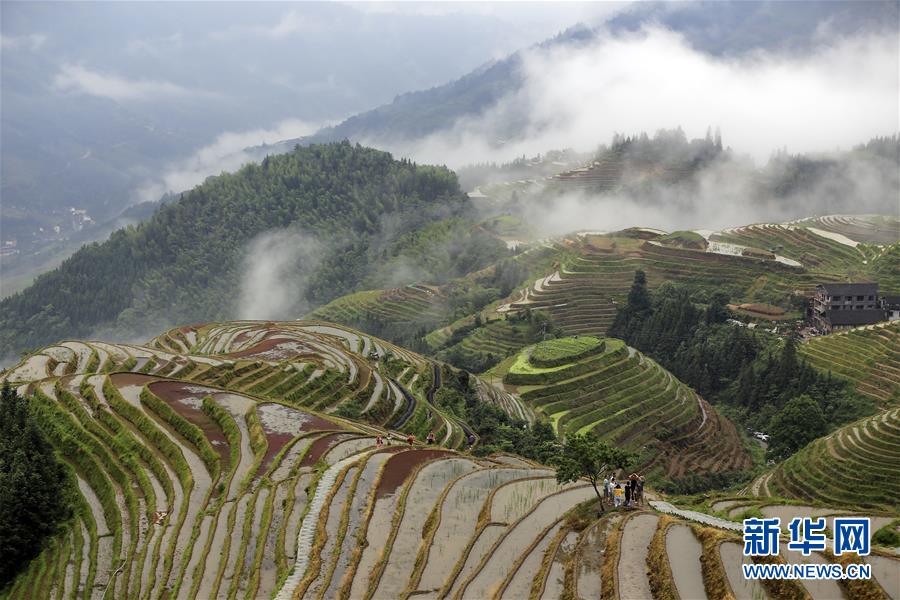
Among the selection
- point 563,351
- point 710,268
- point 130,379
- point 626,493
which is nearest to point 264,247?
point 710,268

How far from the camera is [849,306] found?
249ft

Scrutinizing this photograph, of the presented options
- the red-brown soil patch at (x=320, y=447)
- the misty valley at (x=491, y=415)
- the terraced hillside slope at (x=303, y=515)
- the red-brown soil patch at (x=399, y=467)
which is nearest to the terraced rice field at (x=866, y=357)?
the misty valley at (x=491, y=415)

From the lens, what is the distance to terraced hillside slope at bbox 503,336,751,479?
55.2 meters

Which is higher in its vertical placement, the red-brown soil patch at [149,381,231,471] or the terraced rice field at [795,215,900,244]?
the red-brown soil patch at [149,381,231,471]

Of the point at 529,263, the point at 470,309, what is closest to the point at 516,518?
the point at 470,309

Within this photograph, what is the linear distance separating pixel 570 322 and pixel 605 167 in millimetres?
88127

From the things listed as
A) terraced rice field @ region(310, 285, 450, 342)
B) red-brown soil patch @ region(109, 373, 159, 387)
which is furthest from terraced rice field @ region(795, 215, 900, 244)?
red-brown soil patch @ region(109, 373, 159, 387)

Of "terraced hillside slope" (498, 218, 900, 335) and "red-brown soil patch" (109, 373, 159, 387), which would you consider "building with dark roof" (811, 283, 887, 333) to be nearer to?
"terraced hillside slope" (498, 218, 900, 335)

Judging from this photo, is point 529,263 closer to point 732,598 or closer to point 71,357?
point 71,357

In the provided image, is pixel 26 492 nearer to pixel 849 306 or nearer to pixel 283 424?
pixel 283 424

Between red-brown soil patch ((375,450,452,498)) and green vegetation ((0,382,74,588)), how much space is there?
14.0 meters

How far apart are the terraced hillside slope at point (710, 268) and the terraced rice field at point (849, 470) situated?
42.3 meters

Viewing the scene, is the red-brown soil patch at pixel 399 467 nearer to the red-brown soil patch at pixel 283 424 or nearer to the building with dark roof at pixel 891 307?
the red-brown soil patch at pixel 283 424

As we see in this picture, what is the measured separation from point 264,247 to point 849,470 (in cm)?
13236
